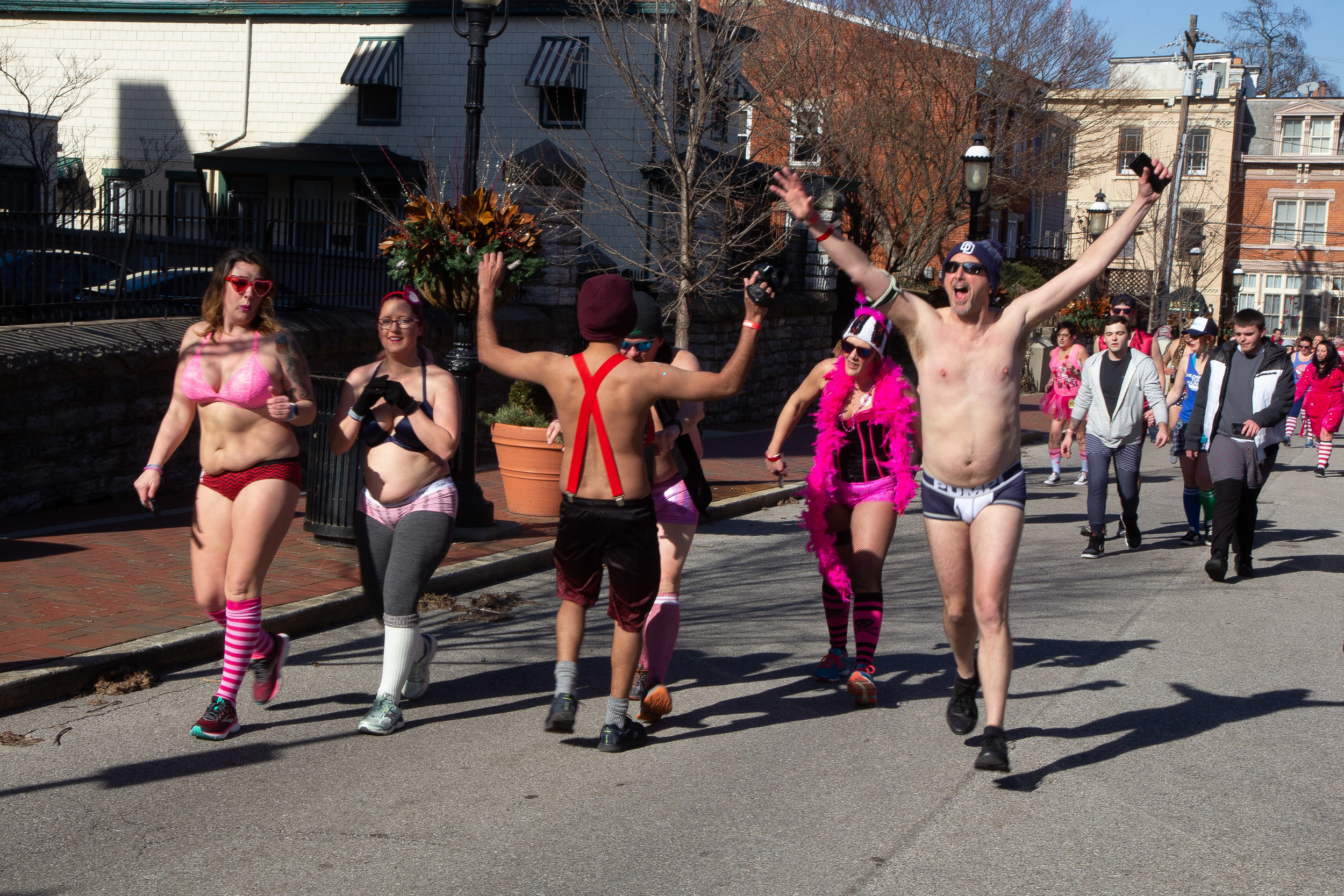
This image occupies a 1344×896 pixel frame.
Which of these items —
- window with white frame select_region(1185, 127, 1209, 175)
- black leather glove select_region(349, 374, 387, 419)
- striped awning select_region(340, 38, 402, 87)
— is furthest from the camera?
window with white frame select_region(1185, 127, 1209, 175)

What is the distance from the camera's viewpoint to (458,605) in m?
8.09

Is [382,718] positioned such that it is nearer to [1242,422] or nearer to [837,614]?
[837,614]

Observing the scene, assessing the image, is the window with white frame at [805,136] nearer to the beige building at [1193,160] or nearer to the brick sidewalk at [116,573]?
the brick sidewalk at [116,573]

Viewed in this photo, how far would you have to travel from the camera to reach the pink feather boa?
6.23 metres

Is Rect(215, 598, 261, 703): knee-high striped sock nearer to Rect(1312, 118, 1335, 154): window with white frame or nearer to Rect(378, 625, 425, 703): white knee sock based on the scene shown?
Rect(378, 625, 425, 703): white knee sock

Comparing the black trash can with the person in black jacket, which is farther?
the person in black jacket

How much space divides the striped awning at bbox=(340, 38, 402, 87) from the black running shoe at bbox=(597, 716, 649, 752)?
2265cm

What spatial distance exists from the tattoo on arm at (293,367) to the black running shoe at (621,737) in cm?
190

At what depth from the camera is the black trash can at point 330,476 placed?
8984 mm

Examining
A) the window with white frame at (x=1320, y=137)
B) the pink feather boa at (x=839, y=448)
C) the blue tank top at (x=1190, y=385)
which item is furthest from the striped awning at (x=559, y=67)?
the window with white frame at (x=1320, y=137)

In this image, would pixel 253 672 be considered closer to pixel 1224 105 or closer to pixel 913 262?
pixel 913 262

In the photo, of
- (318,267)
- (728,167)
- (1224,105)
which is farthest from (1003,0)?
(1224,105)

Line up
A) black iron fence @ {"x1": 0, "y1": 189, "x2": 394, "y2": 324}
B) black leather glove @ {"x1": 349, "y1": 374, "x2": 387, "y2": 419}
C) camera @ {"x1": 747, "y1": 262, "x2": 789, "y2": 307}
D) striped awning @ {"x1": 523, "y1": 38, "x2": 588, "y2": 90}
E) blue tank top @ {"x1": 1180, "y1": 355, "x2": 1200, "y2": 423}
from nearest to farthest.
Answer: camera @ {"x1": 747, "y1": 262, "x2": 789, "y2": 307}, black leather glove @ {"x1": 349, "y1": 374, "x2": 387, "y2": 419}, black iron fence @ {"x1": 0, "y1": 189, "x2": 394, "y2": 324}, blue tank top @ {"x1": 1180, "y1": 355, "x2": 1200, "y2": 423}, striped awning @ {"x1": 523, "y1": 38, "x2": 588, "y2": 90}

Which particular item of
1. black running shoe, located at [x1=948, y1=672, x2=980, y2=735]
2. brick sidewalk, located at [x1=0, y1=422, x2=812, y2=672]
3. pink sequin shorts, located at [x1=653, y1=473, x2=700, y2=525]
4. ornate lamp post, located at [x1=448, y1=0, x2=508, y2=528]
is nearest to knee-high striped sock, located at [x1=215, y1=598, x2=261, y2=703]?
brick sidewalk, located at [x1=0, y1=422, x2=812, y2=672]
